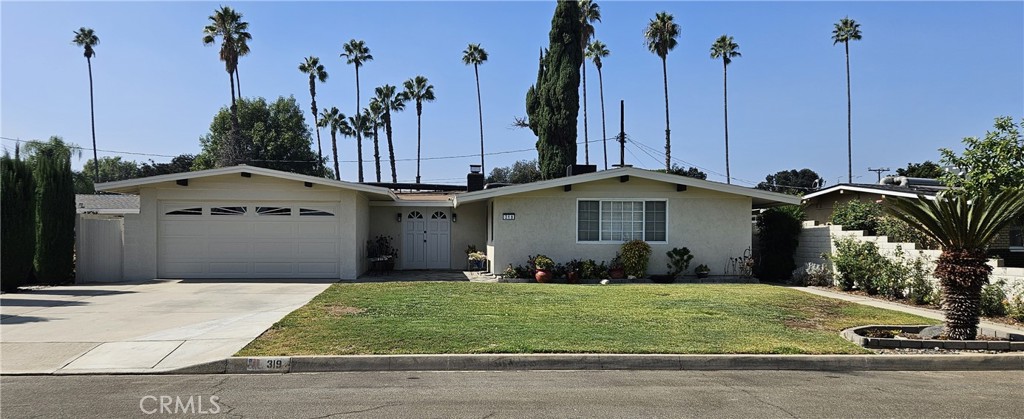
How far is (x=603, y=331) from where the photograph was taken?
8586 millimetres

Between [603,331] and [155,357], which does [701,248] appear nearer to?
[603,331]

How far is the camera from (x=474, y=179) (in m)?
23.0

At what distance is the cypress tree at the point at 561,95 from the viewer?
32.9 m

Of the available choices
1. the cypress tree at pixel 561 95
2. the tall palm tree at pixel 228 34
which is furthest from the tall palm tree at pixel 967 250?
the tall palm tree at pixel 228 34

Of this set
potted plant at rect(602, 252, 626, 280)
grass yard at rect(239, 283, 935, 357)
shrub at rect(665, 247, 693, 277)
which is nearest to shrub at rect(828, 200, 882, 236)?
grass yard at rect(239, 283, 935, 357)

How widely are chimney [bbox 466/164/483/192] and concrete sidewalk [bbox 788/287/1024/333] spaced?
37.7 feet

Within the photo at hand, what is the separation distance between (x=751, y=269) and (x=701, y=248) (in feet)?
4.74

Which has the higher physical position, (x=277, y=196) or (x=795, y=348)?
(x=277, y=196)

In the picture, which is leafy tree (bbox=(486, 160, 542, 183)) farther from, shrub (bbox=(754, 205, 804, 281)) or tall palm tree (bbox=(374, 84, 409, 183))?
shrub (bbox=(754, 205, 804, 281))

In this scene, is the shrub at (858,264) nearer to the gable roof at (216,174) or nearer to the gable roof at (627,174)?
the gable roof at (627,174)

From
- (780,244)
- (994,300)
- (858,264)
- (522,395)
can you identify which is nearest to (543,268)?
(780,244)

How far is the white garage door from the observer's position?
53.6 feet

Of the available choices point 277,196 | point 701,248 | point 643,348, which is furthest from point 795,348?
point 277,196

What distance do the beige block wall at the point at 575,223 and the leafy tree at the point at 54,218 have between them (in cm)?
1038
